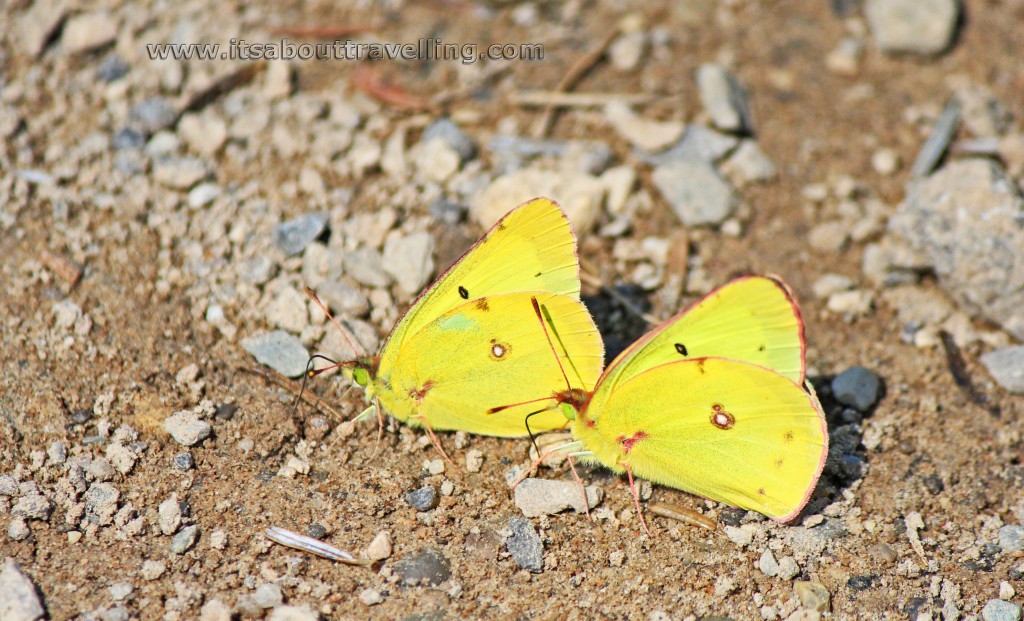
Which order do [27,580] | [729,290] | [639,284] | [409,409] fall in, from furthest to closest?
[639,284]
[409,409]
[729,290]
[27,580]

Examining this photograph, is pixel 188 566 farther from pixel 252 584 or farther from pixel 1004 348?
pixel 1004 348

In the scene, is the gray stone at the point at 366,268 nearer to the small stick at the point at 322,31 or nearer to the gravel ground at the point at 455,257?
the gravel ground at the point at 455,257

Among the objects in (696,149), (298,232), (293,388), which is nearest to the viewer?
(293,388)

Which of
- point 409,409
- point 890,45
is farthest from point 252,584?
point 890,45

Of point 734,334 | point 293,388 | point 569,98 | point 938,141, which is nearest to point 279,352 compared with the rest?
point 293,388

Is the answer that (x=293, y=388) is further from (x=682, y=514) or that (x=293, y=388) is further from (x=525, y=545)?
(x=682, y=514)

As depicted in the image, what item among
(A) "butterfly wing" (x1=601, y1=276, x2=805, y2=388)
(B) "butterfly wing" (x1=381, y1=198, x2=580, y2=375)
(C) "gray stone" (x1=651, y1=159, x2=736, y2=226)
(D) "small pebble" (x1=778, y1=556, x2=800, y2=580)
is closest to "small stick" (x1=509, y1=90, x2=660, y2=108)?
(C) "gray stone" (x1=651, y1=159, x2=736, y2=226)

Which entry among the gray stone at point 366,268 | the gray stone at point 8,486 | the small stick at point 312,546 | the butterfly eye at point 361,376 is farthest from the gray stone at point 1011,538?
the gray stone at point 8,486
